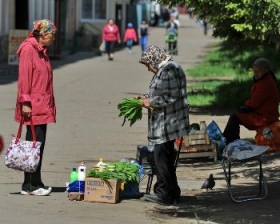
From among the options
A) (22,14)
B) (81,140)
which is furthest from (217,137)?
(22,14)

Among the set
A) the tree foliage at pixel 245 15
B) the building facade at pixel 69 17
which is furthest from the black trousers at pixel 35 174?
the building facade at pixel 69 17

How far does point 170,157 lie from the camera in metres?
9.37

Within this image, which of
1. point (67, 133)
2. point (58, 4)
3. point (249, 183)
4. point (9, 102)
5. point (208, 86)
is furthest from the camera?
point (58, 4)

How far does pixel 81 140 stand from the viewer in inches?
560

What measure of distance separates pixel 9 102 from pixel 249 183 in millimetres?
9853

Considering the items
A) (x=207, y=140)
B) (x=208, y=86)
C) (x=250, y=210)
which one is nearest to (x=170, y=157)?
(x=250, y=210)

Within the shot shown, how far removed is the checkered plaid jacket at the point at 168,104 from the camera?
9203 mm

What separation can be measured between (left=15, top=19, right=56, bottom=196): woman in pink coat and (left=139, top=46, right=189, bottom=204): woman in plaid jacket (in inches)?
38.8

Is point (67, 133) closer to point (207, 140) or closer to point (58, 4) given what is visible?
point (207, 140)

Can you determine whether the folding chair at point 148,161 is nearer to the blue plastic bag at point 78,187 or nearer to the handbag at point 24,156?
the blue plastic bag at point 78,187

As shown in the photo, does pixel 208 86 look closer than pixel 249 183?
No

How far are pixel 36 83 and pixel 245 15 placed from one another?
7.48 metres

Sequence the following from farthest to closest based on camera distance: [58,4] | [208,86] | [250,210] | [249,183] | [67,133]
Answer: [58,4] → [208,86] → [67,133] → [249,183] → [250,210]

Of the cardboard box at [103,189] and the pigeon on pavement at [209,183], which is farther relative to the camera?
the pigeon on pavement at [209,183]
